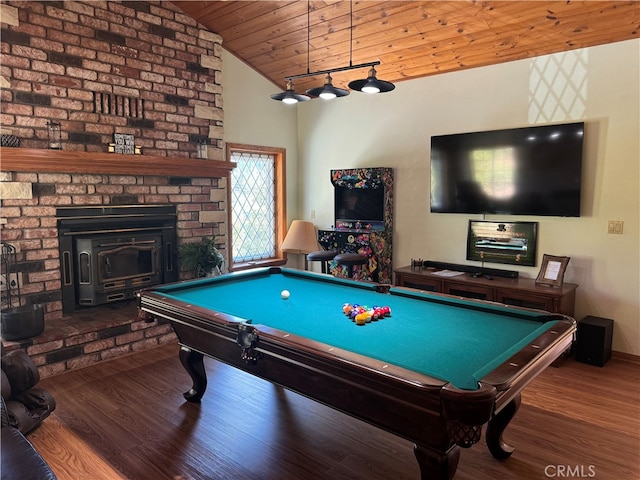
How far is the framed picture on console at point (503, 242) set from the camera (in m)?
4.20

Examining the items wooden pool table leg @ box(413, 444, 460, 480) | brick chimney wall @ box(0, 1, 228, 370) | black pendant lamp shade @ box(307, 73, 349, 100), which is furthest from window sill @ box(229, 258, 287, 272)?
wooden pool table leg @ box(413, 444, 460, 480)

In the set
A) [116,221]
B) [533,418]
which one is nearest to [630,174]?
[533,418]

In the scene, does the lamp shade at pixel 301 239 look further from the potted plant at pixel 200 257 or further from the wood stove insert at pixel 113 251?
the wood stove insert at pixel 113 251

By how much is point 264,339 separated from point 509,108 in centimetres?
345

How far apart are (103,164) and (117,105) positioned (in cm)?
66

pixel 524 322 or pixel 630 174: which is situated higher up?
pixel 630 174

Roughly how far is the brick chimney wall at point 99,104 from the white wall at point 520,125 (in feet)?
2.35

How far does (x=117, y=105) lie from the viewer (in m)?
4.24

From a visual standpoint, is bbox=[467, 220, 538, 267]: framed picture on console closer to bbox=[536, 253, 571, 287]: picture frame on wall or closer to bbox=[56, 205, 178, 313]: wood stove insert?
bbox=[536, 253, 571, 287]: picture frame on wall

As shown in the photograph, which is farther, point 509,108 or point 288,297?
point 509,108

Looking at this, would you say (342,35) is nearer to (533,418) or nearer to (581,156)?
(581,156)

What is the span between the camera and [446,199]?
467 centimetres

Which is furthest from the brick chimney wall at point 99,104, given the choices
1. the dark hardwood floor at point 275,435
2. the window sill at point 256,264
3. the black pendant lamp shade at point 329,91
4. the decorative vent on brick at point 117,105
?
the black pendant lamp shade at point 329,91

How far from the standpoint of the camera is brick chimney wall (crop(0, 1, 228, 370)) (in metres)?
3.67
